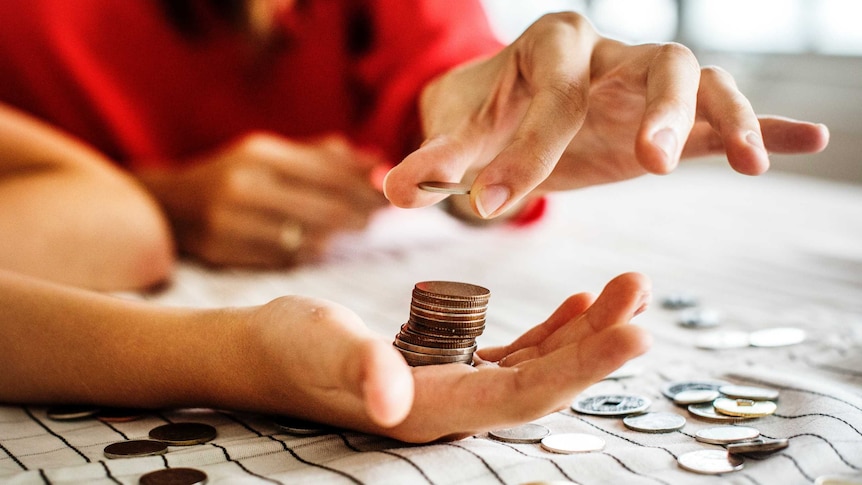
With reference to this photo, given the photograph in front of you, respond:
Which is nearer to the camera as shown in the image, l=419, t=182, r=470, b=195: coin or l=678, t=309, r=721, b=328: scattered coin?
l=419, t=182, r=470, b=195: coin

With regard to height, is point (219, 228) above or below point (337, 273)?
above

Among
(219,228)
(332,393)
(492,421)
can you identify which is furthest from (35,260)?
(492,421)

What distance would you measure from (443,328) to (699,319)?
0.64m

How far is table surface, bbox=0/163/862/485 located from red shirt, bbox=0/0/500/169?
1.13 ft

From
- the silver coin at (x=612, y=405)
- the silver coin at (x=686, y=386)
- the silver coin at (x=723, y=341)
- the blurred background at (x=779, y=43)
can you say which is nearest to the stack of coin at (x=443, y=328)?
the silver coin at (x=612, y=405)

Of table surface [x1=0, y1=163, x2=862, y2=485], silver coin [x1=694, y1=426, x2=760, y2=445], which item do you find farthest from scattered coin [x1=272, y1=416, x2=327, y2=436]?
silver coin [x1=694, y1=426, x2=760, y2=445]

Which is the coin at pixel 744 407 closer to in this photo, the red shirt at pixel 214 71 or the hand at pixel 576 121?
the hand at pixel 576 121

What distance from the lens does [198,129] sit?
6.25 ft

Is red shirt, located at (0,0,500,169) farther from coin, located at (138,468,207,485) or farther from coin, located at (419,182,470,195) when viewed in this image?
coin, located at (138,468,207,485)

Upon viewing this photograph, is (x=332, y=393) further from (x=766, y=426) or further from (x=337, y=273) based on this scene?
(x=337, y=273)

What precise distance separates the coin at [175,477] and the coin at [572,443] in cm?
30

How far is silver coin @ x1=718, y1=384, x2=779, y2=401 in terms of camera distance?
2.69 feet

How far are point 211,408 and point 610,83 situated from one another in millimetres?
528

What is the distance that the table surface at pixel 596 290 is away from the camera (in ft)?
2.10
